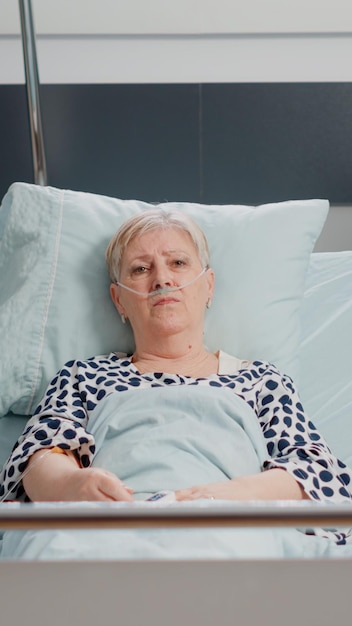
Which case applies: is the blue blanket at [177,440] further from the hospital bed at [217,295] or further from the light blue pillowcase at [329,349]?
the light blue pillowcase at [329,349]

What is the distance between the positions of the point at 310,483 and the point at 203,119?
2292 mm

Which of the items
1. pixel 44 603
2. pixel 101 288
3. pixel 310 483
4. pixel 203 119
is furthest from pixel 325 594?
pixel 203 119

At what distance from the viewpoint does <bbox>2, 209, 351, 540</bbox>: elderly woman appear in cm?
146

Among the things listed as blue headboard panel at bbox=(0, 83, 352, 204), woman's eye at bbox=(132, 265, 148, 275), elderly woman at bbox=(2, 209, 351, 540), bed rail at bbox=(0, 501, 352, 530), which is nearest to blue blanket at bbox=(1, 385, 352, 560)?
elderly woman at bbox=(2, 209, 351, 540)

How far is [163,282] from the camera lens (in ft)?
5.76

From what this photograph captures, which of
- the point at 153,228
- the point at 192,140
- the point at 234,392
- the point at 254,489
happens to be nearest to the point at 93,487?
the point at 254,489

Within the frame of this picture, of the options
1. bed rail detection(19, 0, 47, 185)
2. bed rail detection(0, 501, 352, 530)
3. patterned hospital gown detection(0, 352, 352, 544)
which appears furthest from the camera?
bed rail detection(19, 0, 47, 185)

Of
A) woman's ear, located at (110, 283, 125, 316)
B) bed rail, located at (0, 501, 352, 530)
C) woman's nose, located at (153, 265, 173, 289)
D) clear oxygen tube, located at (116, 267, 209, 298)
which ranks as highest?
bed rail, located at (0, 501, 352, 530)

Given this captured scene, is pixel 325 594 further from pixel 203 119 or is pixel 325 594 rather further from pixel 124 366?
pixel 203 119

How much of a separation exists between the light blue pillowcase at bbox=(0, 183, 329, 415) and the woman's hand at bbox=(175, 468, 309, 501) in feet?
1.65

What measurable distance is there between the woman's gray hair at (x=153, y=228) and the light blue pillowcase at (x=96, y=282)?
14 centimetres

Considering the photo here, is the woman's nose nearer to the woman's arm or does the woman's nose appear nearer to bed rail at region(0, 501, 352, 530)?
the woman's arm
